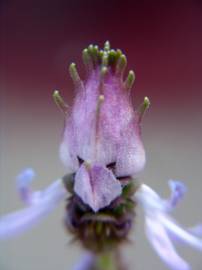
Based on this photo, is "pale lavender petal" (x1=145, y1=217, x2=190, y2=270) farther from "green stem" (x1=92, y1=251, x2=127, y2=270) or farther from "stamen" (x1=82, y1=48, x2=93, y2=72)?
"stamen" (x1=82, y1=48, x2=93, y2=72)

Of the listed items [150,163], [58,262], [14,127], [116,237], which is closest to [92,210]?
[116,237]

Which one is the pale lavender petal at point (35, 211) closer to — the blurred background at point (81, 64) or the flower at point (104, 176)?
the flower at point (104, 176)

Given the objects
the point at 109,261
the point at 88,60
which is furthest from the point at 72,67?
the point at 109,261

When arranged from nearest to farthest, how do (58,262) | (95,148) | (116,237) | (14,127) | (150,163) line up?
1. (95,148)
2. (116,237)
3. (58,262)
4. (150,163)
5. (14,127)

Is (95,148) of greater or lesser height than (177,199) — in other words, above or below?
above

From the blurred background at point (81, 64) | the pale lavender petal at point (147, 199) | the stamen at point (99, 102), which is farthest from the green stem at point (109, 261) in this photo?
the blurred background at point (81, 64)

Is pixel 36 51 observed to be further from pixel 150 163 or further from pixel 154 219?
pixel 154 219

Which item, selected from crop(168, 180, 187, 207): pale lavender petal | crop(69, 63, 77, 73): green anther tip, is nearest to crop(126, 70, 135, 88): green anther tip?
crop(69, 63, 77, 73): green anther tip
